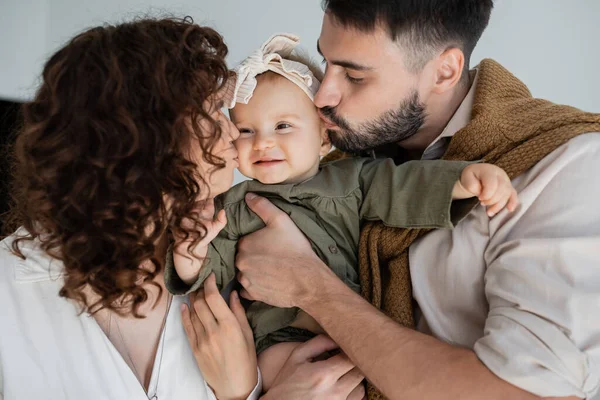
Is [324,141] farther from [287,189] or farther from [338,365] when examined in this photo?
[338,365]

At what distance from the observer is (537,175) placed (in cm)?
130

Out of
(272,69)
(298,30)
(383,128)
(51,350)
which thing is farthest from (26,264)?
(298,30)

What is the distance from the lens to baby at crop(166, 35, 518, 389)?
4.97 feet

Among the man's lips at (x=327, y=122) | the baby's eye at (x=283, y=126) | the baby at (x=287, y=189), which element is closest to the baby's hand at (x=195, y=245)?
the baby at (x=287, y=189)

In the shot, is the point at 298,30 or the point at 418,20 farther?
the point at 298,30

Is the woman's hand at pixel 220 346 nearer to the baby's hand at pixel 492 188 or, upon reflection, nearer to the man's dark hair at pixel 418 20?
the baby's hand at pixel 492 188

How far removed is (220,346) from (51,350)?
399mm

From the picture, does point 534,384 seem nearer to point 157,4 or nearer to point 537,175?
point 537,175

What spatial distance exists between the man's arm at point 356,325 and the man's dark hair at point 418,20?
0.57 meters

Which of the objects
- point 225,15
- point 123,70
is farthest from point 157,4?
point 123,70

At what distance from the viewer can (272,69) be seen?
1.56m

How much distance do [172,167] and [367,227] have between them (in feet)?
1.74

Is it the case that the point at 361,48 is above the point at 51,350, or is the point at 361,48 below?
above

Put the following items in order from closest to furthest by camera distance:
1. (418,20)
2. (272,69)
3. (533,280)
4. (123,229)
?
(533,280)
(123,229)
(272,69)
(418,20)
